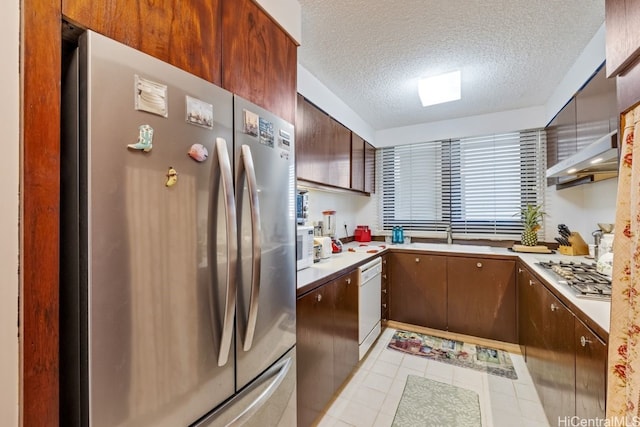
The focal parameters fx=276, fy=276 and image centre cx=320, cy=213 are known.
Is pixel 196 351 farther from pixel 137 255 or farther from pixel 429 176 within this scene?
pixel 429 176

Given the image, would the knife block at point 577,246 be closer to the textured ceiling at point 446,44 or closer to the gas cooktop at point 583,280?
the gas cooktop at point 583,280

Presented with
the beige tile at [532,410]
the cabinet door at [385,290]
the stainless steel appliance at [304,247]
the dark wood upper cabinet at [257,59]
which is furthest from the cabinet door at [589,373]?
the cabinet door at [385,290]

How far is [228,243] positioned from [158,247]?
0.21 meters

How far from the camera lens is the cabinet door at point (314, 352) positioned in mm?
1439

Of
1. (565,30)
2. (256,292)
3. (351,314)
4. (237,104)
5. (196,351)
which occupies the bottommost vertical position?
(351,314)

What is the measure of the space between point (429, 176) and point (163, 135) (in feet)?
10.6

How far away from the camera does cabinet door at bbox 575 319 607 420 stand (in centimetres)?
98

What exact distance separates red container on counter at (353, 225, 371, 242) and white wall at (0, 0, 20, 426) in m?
3.24

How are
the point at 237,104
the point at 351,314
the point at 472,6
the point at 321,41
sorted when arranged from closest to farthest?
the point at 237,104, the point at 472,6, the point at 321,41, the point at 351,314

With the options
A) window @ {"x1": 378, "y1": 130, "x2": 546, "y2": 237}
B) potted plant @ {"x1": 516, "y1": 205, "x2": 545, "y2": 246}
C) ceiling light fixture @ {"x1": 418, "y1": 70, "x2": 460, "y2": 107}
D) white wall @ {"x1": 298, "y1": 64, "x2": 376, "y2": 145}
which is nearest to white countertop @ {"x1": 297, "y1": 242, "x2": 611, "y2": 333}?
potted plant @ {"x1": 516, "y1": 205, "x2": 545, "y2": 246}

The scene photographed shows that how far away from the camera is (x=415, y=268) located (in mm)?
2891

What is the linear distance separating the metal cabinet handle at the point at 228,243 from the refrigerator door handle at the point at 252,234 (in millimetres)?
87

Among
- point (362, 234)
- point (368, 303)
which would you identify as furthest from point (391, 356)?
point (362, 234)

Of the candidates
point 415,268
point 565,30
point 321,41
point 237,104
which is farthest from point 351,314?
point 565,30
